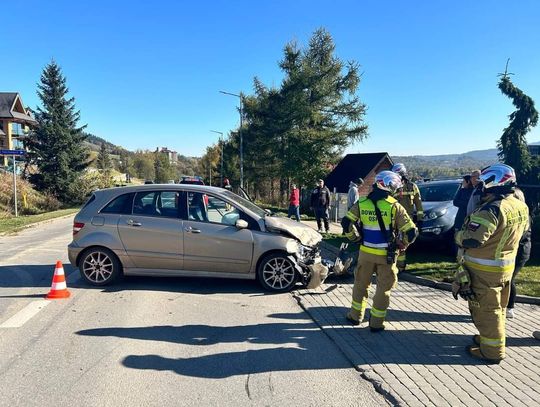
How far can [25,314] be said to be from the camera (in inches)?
228

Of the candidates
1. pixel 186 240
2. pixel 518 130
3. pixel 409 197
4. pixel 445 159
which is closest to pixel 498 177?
pixel 409 197

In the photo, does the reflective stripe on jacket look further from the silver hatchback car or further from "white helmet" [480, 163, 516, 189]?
the silver hatchback car

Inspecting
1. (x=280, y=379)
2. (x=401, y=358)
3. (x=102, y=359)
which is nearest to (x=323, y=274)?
(x=401, y=358)

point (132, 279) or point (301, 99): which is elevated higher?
point (301, 99)

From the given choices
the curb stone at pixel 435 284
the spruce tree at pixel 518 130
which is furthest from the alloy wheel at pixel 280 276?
the spruce tree at pixel 518 130

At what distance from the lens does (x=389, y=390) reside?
3736mm

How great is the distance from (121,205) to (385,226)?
447cm

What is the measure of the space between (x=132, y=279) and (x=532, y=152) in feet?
36.7

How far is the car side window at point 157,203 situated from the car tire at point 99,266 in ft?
2.74

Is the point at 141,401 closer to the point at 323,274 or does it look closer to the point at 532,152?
the point at 323,274

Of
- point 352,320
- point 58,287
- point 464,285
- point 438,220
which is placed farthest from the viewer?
point 438,220

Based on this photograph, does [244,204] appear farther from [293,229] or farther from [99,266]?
[99,266]

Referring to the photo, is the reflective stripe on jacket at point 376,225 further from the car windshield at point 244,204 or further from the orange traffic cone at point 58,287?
the orange traffic cone at point 58,287

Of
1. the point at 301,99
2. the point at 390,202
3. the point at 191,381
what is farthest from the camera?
the point at 301,99
